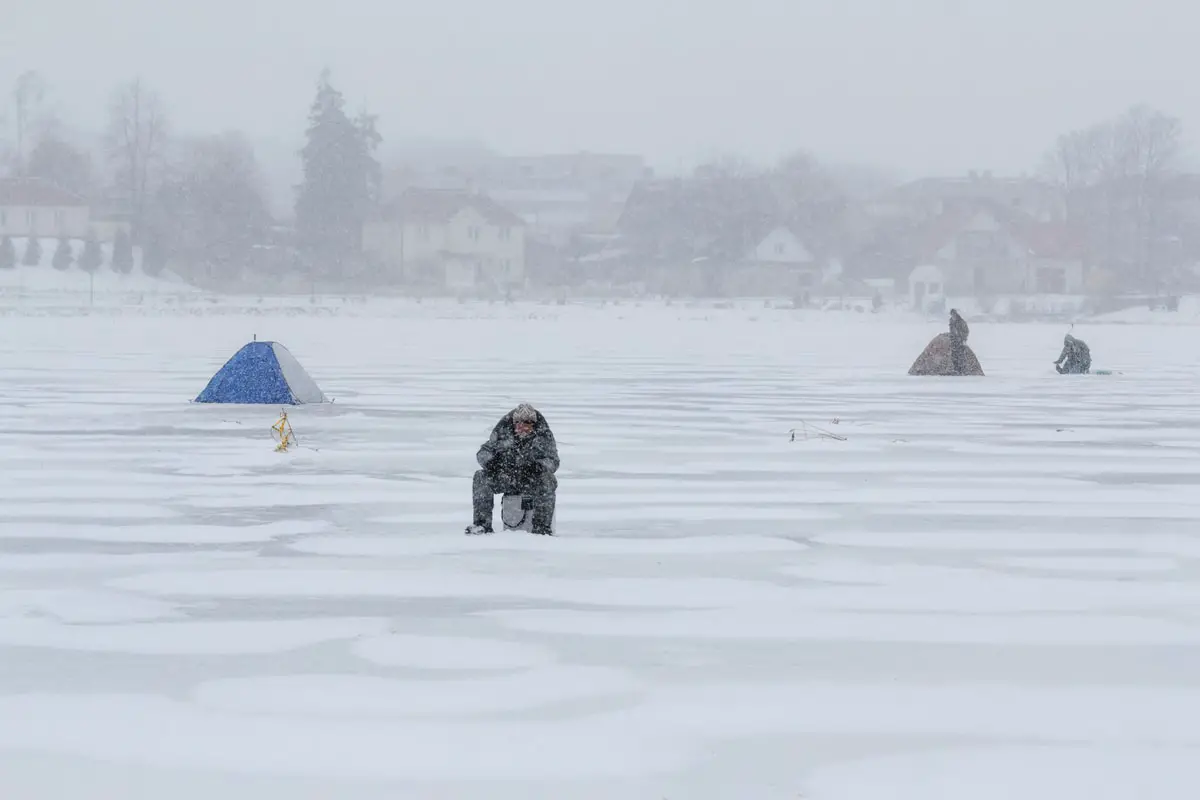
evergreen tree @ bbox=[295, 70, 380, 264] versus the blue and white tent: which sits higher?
evergreen tree @ bbox=[295, 70, 380, 264]

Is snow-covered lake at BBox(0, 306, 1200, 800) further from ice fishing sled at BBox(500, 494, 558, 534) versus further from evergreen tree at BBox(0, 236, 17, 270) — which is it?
evergreen tree at BBox(0, 236, 17, 270)

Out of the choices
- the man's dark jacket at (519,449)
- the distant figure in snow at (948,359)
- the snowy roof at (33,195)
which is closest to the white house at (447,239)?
the snowy roof at (33,195)

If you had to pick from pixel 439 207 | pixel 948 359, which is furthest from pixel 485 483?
pixel 439 207

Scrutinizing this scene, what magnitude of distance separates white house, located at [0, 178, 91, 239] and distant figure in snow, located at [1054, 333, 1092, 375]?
85383 mm

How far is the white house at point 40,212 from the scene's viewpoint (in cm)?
10844

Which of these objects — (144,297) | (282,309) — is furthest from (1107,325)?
(144,297)

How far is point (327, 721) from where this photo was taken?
6809mm

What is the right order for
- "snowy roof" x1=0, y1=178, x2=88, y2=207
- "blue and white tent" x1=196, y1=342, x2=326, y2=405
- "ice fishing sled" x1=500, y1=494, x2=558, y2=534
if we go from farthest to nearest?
"snowy roof" x1=0, y1=178, x2=88, y2=207, "blue and white tent" x1=196, y1=342, x2=326, y2=405, "ice fishing sled" x1=500, y1=494, x2=558, y2=534

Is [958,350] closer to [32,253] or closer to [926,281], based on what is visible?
[926,281]

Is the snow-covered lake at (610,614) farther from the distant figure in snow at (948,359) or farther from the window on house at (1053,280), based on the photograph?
the window on house at (1053,280)

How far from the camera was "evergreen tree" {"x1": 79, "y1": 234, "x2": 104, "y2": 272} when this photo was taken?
93375 millimetres

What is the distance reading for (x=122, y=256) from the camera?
3723 inches

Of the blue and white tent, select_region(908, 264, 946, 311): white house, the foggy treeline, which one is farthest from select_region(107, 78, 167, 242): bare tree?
the blue and white tent

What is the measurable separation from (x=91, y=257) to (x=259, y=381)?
74.1 meters
